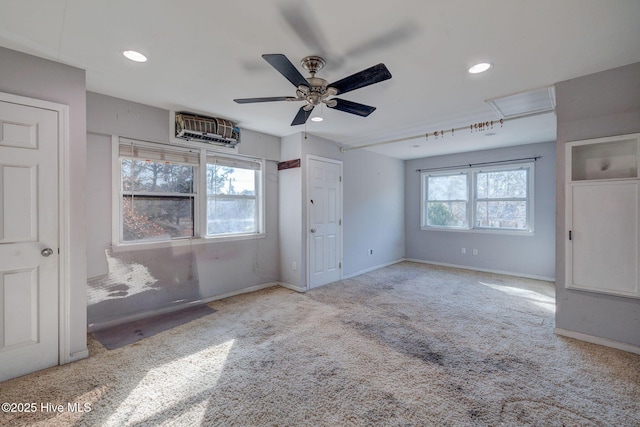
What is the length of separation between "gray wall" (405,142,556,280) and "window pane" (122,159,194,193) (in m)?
4.93

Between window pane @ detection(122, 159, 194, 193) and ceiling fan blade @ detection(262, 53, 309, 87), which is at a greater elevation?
ceiling fan blade @ detection(262, 53, 309, 87)

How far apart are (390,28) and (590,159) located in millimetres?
2415

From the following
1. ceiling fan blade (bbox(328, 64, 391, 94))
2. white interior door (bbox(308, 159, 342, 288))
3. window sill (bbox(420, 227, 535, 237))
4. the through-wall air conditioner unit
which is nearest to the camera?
ceiling fan blade (bbox(328, 64, 391, 94))

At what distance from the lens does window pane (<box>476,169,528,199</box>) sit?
207 inches

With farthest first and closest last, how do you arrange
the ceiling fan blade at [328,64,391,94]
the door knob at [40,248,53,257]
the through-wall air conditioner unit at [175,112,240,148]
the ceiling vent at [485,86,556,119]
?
the through-wall air conditioner unit at [175,112,240,148] → the ceiling vent at [485,86,556,119] → the door knob at [40,248,53,257] → the ceiling fan blade at [328,64,391,94]

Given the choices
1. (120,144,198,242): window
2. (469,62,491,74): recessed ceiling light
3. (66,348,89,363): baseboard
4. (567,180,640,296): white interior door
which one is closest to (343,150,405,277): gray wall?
(120,144,198,242): window

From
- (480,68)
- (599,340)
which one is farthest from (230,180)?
(599,340)

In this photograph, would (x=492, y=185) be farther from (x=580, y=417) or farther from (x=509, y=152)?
(x=580, y=417)

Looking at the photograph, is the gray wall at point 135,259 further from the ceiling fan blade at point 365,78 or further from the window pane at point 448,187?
the window pane at point 448,187

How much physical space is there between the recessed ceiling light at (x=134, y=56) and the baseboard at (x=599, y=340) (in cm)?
451

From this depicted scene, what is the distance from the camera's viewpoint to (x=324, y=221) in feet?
15.5

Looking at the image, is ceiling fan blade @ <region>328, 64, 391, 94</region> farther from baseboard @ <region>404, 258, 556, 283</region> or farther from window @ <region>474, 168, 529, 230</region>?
baseboard @ <region>404, 258, 556, 283</region>

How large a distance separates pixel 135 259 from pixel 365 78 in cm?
310

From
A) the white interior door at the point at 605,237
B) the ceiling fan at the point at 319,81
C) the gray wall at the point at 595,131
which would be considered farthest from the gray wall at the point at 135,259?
the white interior door at the point at 605,237
